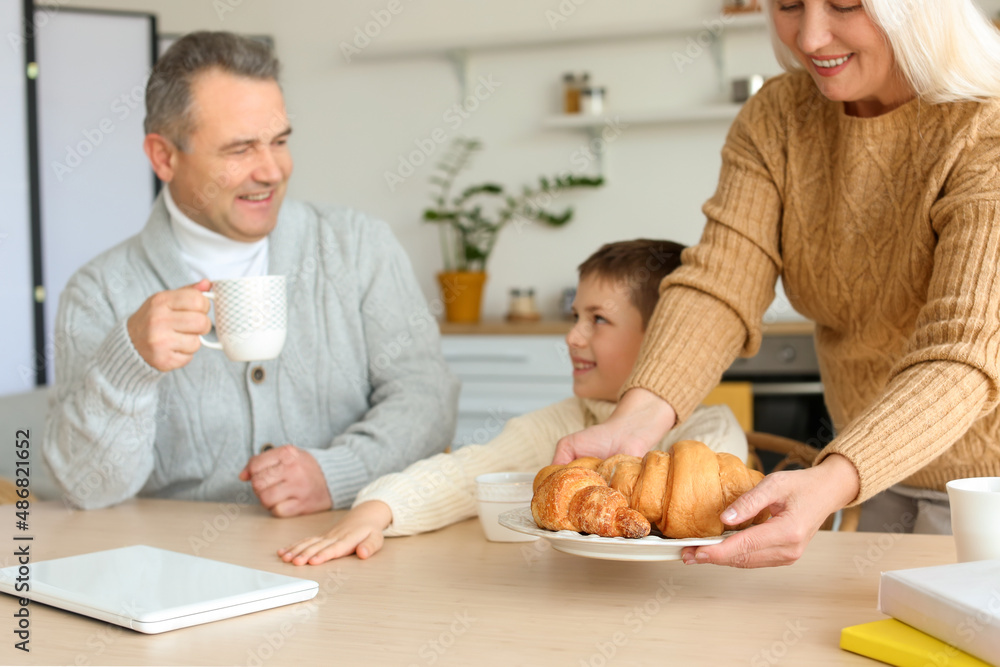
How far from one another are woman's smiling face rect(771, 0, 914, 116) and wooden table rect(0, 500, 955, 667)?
0.51 m

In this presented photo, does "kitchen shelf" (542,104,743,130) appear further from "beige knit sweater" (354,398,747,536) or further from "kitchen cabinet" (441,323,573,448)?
"beige knit sweater" (354,398,747,536)

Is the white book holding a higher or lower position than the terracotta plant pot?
lower

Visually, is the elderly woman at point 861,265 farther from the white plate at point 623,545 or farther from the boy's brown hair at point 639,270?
the boy's brown hair at point 639,270

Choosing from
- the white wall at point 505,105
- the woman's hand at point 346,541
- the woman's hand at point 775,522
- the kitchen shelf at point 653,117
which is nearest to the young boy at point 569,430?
the woman's hand at point 346,541

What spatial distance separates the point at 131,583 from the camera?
0.88m

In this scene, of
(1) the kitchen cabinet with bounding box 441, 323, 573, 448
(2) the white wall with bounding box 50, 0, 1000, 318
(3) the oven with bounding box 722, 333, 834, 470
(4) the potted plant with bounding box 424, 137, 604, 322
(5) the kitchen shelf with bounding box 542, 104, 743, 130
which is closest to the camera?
(3) the oven with bounding box 722, 333, 834, 470

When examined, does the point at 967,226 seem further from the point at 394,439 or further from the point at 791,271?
the point at 394,439

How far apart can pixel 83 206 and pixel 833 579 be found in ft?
11.0

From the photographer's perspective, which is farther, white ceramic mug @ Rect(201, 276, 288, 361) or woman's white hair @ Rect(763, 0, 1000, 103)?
white ceramic mug @ Rect(201, 276, 288, 361)

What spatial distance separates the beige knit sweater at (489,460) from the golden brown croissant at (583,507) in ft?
1.01

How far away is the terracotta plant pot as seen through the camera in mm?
3785

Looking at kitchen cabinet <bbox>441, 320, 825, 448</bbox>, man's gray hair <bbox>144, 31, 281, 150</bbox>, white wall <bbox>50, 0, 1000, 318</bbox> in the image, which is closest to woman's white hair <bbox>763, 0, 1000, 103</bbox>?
man's gray hair <bbox>144, 31, 281, 150</bbox>

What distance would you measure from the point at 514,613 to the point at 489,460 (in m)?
0.52

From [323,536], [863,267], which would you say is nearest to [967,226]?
[863,267]
